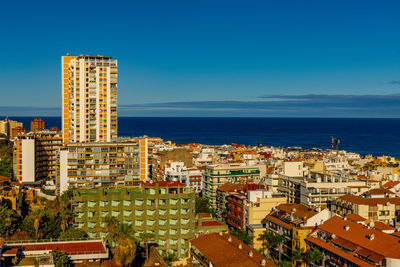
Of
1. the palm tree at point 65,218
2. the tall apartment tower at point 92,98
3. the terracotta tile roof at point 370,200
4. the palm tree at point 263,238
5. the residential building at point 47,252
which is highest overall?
the tall apartment tower at point 92,98

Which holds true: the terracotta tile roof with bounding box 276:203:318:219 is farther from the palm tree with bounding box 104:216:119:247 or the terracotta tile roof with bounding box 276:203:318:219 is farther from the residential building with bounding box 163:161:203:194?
the residential building with bounding box 163:161:203:194

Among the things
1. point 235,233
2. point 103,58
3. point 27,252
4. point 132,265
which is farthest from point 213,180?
point 27,252

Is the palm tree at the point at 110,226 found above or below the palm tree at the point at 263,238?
above

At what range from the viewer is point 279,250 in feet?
188

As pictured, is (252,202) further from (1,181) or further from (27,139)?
(27,139)

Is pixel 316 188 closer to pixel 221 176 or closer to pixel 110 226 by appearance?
pixel 221 176

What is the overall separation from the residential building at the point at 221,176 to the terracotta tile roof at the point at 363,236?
3356cm

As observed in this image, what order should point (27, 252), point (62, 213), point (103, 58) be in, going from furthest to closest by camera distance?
point (103, 58), point (62, 213), point (27, 252)

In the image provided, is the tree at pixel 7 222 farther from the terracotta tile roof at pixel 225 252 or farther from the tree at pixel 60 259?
the terracotta tile roof at pixel 225 252

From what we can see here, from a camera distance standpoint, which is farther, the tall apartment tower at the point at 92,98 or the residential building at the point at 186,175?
the tall apartment tower at the point at 92,98

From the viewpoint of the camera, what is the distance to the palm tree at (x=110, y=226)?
53.4m

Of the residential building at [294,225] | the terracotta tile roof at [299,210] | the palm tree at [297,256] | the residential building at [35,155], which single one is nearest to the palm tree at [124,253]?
the palm tree at [297,256]

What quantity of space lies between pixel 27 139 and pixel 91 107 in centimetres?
1423

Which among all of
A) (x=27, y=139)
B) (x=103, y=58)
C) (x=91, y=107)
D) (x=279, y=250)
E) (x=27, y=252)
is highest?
(x=103, y=58)
